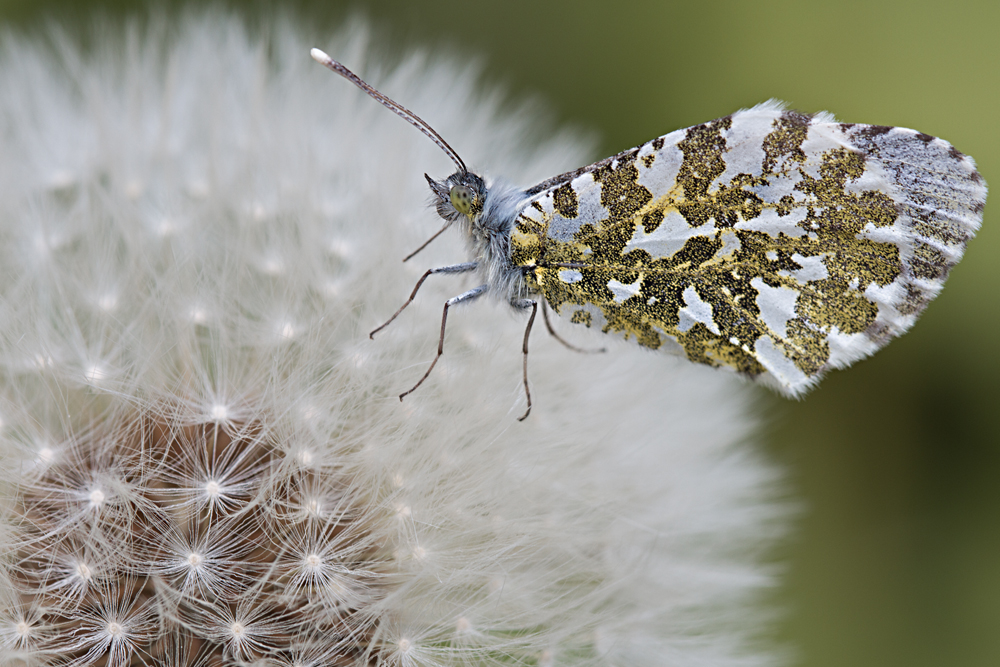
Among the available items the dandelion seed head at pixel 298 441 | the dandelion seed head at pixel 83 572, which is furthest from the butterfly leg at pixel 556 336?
the dandelion seed head at pixel 83 572

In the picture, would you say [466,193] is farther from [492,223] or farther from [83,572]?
[83,572]

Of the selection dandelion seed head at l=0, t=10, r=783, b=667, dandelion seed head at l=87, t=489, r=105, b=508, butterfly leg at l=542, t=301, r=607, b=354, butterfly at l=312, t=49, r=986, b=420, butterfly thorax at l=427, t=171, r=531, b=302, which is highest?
butterfly at l=312, t=49, r=986, b=420

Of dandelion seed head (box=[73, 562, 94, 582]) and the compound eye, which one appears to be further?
the compound eye

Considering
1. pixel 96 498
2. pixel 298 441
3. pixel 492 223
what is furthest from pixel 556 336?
pixel 96 498

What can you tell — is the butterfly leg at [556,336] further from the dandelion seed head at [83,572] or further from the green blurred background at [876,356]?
the dandelion seed head at [83,572]

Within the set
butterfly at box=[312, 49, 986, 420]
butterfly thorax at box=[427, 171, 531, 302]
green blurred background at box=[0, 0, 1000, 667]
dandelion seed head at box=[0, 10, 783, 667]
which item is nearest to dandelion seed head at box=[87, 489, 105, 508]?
dandelion seed head at box=[0, 10, 783, 667]

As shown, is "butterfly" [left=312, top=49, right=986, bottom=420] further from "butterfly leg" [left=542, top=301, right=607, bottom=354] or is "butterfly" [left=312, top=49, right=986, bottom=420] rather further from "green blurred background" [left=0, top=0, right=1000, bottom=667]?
"green blurred background" [left=0, top=0, right=1000, bottom=667]

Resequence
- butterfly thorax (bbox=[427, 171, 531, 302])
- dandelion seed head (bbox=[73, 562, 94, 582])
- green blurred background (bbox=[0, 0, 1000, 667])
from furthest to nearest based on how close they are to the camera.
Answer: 1. green blurred background (bbox=[0, 0, 1000, 667])
2. butterfly thorax (bbox=[427, 171, 531, 302])
3. dandelion seed head (bbox=[73, 562, 94, 582])
